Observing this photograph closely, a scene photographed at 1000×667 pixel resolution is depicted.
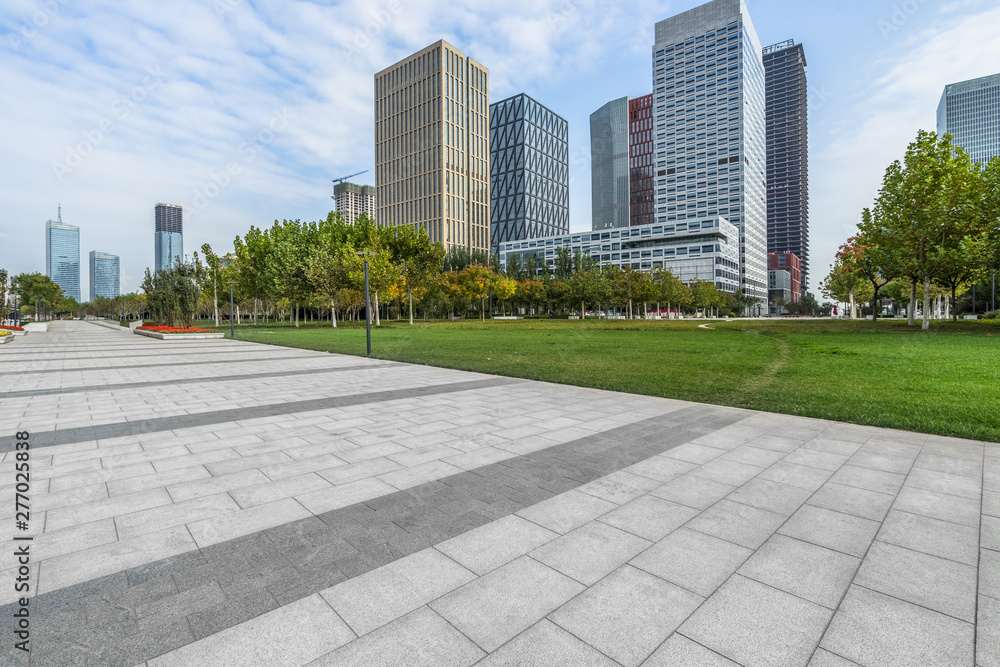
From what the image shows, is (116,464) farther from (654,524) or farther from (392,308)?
(392,308)

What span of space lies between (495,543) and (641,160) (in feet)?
583

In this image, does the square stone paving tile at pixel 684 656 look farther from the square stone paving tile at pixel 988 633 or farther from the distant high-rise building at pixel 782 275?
the distant high-rise building at pixel 782 275

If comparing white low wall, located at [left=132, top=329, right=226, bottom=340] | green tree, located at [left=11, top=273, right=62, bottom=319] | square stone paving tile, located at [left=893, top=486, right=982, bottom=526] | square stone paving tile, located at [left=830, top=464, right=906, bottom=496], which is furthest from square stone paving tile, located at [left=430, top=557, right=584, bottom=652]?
green tree, located at [left=11, top=273, right=62, bottom=319]

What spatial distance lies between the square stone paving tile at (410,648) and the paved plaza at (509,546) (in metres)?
0.01

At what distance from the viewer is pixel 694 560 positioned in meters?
2.76

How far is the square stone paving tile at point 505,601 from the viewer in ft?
7.03

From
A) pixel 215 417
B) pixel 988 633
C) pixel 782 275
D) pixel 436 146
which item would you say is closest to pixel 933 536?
A: pixel 988 633

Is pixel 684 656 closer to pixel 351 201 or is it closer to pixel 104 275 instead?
pixel 104 275

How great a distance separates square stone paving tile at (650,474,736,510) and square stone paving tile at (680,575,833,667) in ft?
3.80

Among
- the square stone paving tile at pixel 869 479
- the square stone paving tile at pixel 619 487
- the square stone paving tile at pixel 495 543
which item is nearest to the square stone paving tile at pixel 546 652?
the square stone paving tile at pixel 495 543

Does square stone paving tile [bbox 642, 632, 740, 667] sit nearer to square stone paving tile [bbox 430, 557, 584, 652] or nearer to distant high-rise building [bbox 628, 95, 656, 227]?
square stone paving tile [bbox 430, 557, 584, 652]

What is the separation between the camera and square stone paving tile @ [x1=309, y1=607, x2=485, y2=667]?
6.33 ft

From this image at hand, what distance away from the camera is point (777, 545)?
9.62 feet

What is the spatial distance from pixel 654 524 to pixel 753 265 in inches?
5835
